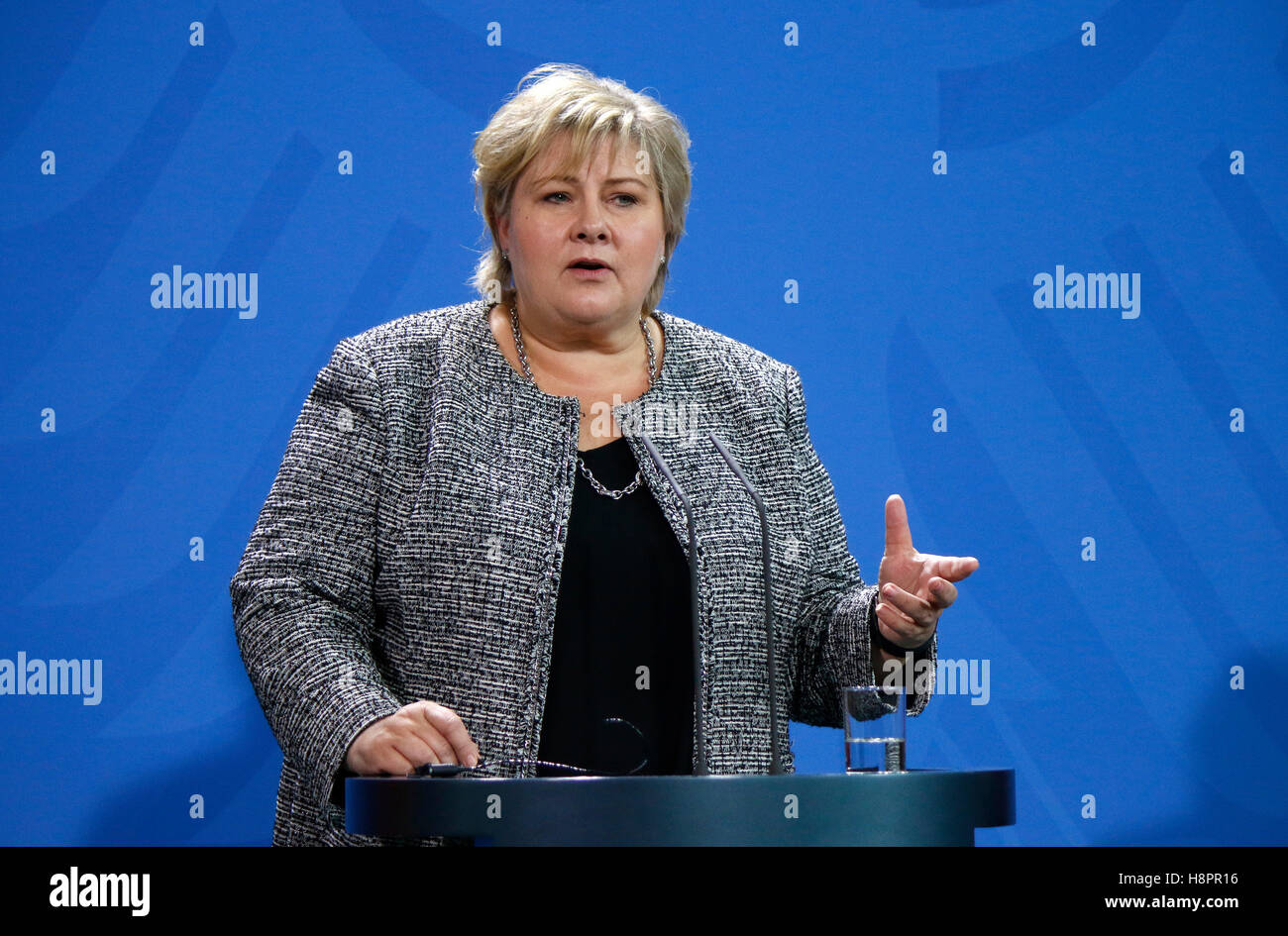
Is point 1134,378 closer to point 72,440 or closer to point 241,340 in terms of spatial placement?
point 241,340

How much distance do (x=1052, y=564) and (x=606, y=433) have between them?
1241 millimetres

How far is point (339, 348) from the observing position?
6.41 feet

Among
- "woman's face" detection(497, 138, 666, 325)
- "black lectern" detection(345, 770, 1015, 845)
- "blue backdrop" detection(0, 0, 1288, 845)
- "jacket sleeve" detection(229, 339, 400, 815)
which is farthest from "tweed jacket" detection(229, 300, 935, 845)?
"blue backdrop" detection(0, 0, 1288, 845)

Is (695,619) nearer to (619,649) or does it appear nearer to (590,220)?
(619,649)

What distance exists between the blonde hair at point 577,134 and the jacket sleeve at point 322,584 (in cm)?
34

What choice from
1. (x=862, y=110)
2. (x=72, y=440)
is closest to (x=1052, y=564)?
(x=862, y=110)

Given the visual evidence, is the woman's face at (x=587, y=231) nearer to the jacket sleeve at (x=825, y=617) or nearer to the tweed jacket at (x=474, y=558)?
the tweed jacket at (x=474, y=558)

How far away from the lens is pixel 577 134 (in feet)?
6.42

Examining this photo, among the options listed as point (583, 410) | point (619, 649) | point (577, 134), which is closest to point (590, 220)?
point (577, 134)

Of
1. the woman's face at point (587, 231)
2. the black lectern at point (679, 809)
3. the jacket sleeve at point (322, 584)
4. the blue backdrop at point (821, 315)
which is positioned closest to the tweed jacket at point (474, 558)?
the jacket sleeve at point (322, 584)

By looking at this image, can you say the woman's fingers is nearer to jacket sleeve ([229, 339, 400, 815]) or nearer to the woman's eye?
jacket sleeve ([229, 339, 400, 815])

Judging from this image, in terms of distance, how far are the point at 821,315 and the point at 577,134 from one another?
39.6 inches

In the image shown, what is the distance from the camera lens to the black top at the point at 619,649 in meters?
1.79

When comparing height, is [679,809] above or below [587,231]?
below
